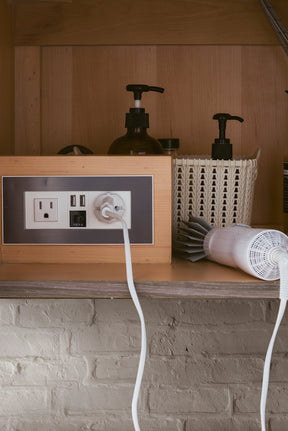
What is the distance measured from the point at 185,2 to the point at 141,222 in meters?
0.58

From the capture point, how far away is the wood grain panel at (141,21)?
1038 mm

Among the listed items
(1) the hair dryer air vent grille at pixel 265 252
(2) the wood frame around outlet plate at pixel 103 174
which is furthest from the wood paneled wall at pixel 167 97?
(1) the hair dryer air vent grille at pixel 265 252

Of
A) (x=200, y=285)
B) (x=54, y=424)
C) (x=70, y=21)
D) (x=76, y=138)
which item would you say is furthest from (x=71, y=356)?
(x=70, y=21)

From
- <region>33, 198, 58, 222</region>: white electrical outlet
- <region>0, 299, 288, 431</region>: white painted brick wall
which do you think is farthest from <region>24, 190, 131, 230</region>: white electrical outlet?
<region>0, 299, 288, 431</region>: white painted brick wall

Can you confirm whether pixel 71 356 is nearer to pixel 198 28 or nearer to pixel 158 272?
pixel 158 272

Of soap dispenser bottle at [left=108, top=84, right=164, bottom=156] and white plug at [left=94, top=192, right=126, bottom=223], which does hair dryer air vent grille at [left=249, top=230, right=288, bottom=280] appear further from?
soap dispenser bottle at [left=108, top=84, right=164, bottom=156]

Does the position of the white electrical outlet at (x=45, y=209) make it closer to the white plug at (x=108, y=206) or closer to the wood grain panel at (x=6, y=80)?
the white plug at (x=108, y=206)

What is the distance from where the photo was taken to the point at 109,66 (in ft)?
3.44

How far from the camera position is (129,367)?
1.09 meters

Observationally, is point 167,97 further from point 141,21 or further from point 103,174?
point 103,174

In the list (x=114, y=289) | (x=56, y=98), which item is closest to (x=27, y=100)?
(x=56, y=98)

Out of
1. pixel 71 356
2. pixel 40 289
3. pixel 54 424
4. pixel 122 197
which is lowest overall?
pixel 54 424

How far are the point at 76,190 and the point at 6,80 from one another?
0.42 meters

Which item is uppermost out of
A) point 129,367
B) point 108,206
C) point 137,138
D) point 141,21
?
point 141,21
